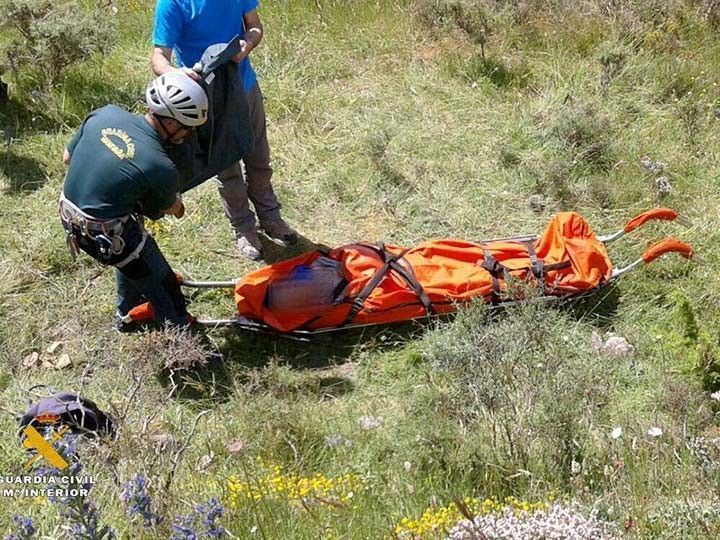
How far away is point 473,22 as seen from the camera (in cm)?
729

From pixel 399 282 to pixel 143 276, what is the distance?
1417 millimetres

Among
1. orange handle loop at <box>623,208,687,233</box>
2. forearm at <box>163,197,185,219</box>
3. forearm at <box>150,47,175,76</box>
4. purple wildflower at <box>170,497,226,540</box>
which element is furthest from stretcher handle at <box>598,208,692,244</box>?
purple wildflower at <box>170,497,226,540</box>

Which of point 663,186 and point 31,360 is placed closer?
point 31,360

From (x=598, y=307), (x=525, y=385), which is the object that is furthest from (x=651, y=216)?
(x=525, y=385)

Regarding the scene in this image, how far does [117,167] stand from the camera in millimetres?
3914

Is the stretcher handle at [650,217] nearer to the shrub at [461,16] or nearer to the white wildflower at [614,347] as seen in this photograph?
the white wildflower at [614,347]

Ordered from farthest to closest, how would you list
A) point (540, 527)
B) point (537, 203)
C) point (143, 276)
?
1. point (537, 203)
2. point (143, 276)
3. point (540, 527)

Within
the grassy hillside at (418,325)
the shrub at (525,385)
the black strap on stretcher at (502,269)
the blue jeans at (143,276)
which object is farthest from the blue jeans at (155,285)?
the black strap on stretcher at (502,269)

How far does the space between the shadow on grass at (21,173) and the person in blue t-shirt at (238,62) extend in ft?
5.81

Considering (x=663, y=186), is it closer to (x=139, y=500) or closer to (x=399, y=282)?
(x=399, y=282)

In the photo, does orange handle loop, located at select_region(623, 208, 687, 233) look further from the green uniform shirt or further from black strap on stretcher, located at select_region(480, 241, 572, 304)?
the green uniform shirt

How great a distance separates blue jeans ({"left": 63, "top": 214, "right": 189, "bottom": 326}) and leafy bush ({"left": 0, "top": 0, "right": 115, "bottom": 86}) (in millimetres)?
2993

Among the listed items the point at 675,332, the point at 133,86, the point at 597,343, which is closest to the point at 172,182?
the point at 597,343

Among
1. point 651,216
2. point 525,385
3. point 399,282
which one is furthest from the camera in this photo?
point 651,216
